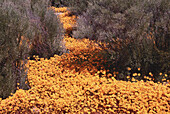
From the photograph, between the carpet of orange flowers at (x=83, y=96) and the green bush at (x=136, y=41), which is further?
the green bush at (x=136, y=41)

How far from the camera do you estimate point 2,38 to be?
4164 mm

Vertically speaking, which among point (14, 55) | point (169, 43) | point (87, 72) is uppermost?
point (169, 43)

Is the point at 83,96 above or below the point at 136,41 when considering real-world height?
below

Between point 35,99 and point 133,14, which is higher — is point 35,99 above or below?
below

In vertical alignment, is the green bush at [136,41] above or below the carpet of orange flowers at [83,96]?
above

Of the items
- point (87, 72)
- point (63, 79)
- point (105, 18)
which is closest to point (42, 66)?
point (63, 79)

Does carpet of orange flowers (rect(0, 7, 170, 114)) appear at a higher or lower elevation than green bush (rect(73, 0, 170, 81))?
lower

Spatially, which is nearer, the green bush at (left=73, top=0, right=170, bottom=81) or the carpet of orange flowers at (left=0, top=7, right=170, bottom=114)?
the carpet of orange flowers at (left=0, top=7, right=170, bottom=114)

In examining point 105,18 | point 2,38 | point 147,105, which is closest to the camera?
point 147,105

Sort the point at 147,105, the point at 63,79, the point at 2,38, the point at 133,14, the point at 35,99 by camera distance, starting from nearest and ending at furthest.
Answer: the point at 147,105 → the point at 35,99 → the point at 2,38 → the point at 63,79 → the point at 133,14

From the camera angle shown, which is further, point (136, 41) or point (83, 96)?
point (136, 41)

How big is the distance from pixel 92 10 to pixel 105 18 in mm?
1504

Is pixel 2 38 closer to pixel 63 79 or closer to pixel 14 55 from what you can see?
pixel 14 55

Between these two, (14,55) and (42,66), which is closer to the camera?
(14,55)
